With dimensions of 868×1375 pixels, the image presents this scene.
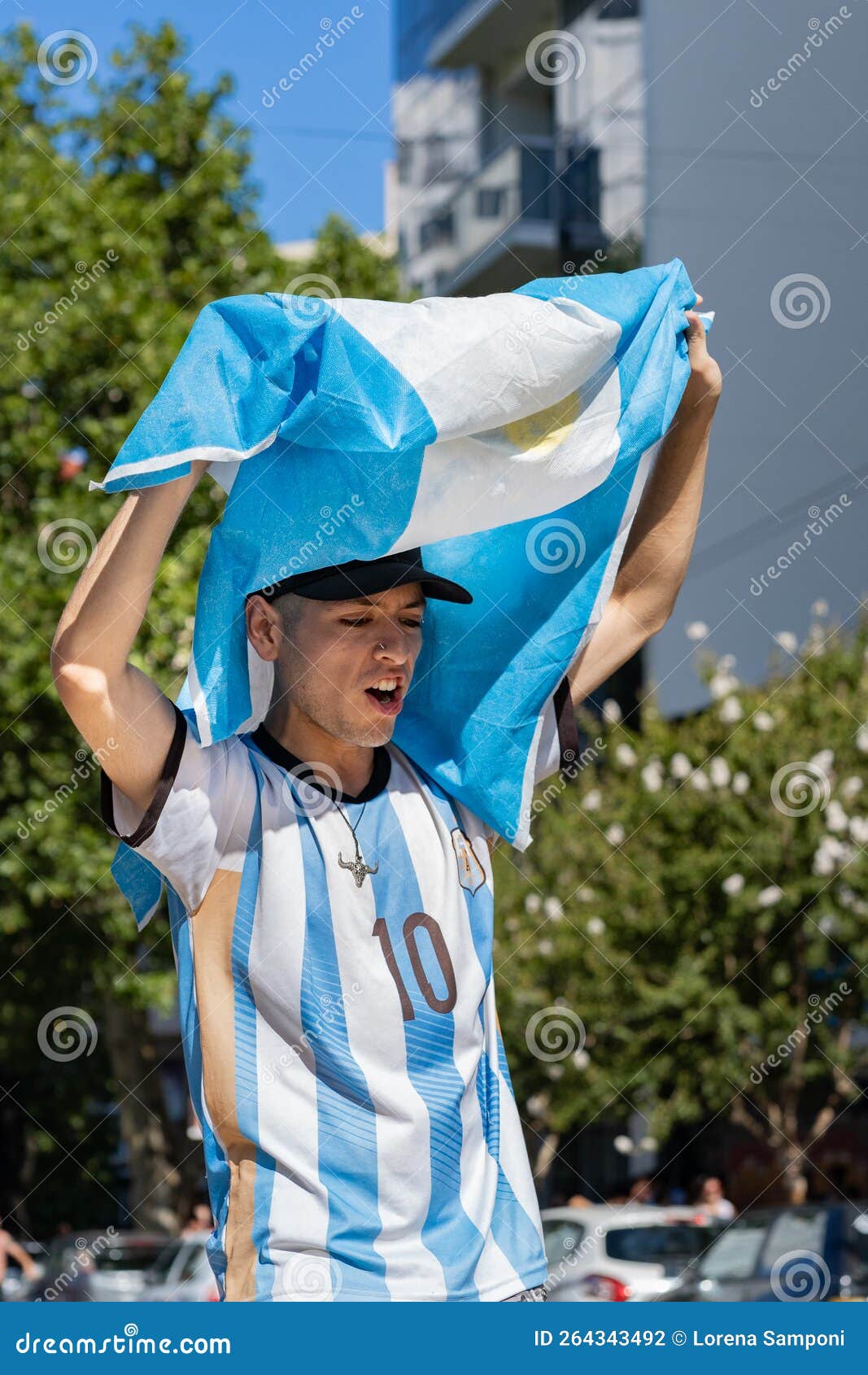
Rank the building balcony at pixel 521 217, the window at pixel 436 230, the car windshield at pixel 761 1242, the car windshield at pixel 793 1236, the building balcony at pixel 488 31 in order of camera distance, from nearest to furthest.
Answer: the car windshield at pixel 793 1236 → the car windshield at pixel 761 1242 → the building balcony at pixel 521 217 → the building balcony at pixel 488 31 → the window at pixel 436 230

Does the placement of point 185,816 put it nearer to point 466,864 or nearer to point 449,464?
point 466,864

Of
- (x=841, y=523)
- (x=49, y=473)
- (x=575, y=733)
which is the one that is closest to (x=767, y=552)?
(x=841, y=523)

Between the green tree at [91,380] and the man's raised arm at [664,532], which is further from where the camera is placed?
the green tree at [91,380]

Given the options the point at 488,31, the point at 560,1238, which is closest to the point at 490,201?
the point at 488,31

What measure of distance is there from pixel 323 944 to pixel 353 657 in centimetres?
50

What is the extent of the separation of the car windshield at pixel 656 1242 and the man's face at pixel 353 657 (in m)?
11.9

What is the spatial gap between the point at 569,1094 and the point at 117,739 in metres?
17.1

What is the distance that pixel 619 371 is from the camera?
308 cm

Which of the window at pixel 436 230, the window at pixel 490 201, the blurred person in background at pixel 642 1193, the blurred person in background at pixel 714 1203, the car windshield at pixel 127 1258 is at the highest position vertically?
the window at pixel 490 201

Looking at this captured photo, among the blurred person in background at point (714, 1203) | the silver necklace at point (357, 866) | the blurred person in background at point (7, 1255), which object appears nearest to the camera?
the silver necklace at point (357, 866)

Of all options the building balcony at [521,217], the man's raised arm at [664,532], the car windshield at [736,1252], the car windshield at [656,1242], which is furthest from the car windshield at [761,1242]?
the building balcony at [521,217]

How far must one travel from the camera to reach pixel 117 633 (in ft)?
8.62

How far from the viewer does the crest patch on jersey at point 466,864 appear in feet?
9.84

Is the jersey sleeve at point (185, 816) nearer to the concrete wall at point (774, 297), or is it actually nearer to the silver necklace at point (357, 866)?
the silver necklace at point (357, 866)
